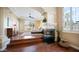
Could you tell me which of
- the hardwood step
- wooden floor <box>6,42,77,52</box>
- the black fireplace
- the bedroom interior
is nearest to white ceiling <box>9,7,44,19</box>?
the bedroom interior

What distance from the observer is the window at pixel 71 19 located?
97.1 inches

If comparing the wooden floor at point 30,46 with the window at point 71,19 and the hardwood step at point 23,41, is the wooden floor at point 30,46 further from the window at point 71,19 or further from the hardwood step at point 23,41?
the window at point 71,19

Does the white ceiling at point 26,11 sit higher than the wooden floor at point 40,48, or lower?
higher

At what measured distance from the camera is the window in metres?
2.47

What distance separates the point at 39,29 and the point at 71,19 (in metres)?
0.64

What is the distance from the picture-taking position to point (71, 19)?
2.49 m

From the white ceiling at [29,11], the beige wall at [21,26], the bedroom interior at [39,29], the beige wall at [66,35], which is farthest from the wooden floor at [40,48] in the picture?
the white ceiling at [29,11]

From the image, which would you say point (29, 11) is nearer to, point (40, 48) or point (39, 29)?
point (39, 29)

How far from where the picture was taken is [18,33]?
2.44 metres

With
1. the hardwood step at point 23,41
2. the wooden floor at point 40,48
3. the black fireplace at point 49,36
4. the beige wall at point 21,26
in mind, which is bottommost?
the wooden floor at point 40,48

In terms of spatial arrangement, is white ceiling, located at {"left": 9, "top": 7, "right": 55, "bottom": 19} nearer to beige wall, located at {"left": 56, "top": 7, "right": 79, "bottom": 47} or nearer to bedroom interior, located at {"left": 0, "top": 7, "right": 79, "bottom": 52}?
bedroom interior, located at {"left": 0, "top": 7, "right": 79, "bottom": 52}
